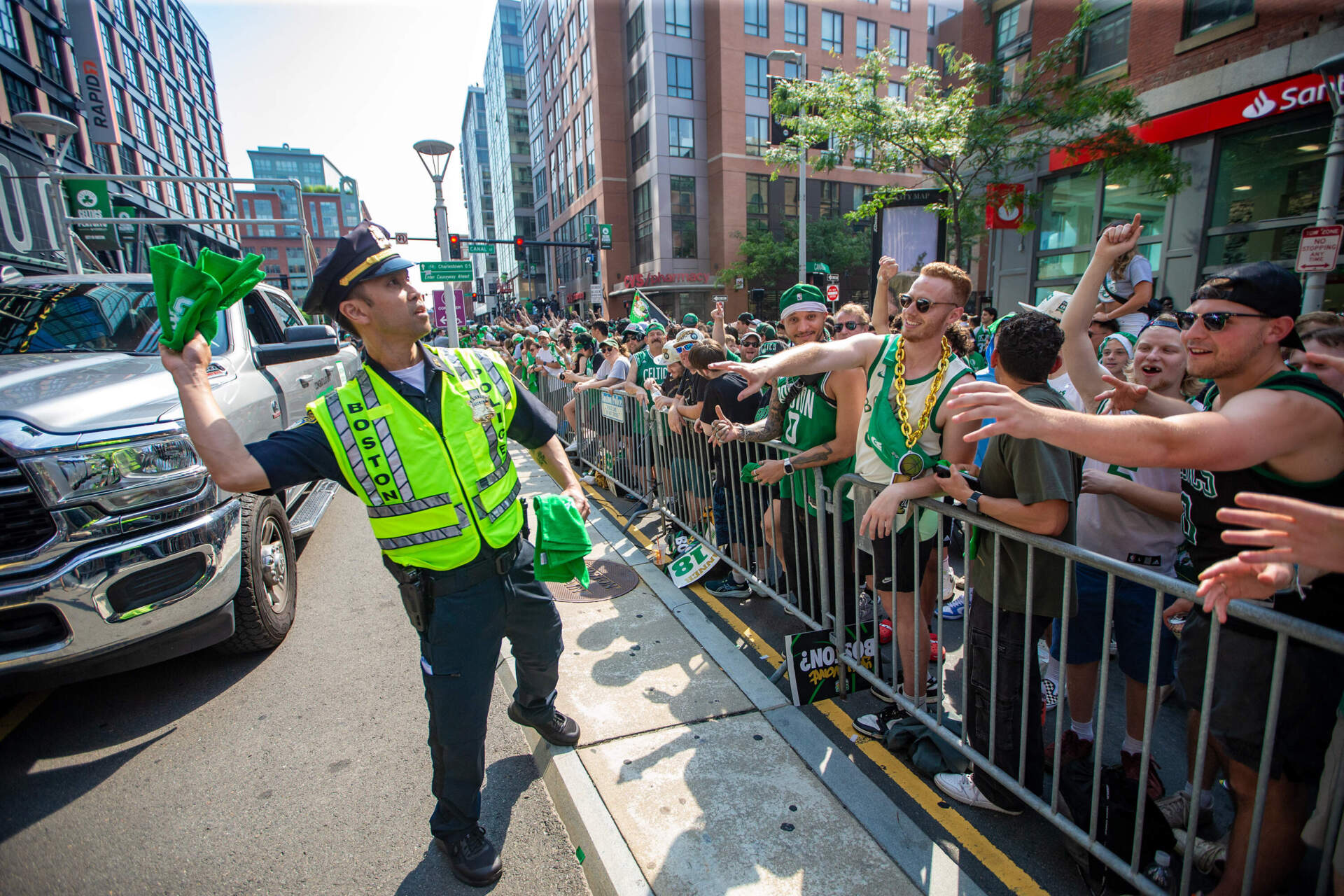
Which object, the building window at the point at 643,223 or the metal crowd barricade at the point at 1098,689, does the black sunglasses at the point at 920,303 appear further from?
the building window at the point at 643,223

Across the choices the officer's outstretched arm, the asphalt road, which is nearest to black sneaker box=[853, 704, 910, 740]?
the asphalt road

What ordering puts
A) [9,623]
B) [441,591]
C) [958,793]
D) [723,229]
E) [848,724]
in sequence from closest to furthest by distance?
[441,591]
[958,793]
[9,623]
[848,724]
[723,229]

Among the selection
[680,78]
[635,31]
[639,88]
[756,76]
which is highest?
[635,31]

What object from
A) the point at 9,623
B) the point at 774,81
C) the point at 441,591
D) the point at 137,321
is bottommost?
the point at 9,623

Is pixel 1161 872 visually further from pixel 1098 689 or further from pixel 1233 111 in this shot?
pixel 1233 111

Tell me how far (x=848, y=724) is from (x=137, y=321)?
16.3 feet

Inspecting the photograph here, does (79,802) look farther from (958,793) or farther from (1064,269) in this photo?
(1064,269)

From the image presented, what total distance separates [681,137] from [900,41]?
1661cm

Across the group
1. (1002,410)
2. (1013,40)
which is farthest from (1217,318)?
(1013,40)

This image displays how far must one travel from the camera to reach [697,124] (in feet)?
134

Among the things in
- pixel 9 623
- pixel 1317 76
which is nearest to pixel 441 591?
pixel 9 623

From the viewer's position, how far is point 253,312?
5.41 m

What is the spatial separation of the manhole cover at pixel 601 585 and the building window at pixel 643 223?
3882 centimetres

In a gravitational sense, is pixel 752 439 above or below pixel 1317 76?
below
